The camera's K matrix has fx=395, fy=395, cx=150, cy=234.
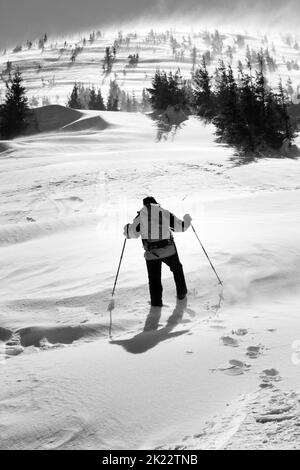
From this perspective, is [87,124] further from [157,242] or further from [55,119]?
[157,242]

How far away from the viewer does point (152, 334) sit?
16.2ft

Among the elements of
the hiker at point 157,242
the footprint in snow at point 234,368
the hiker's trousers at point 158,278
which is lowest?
the footprint in snow at point 234,368

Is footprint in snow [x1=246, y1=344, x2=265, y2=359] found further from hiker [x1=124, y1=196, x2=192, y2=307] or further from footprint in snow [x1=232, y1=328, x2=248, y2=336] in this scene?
hiker [x1=124, y1=196, x2=192, y2=307]

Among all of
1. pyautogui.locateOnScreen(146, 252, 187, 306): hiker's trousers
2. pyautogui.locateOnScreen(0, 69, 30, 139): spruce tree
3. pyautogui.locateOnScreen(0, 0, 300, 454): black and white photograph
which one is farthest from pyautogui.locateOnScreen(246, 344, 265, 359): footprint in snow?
pyautogui.locateOnScreen(0, 69, 30, 139): spruce tree

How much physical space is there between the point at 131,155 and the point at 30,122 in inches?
1072

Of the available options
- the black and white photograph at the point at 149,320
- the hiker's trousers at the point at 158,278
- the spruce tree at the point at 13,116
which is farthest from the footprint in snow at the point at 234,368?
the spruce tree at the point at 13,116

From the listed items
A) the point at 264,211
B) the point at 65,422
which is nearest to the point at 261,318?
the point at 65,422

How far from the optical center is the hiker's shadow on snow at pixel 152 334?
458cm

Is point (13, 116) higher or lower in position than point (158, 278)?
higher

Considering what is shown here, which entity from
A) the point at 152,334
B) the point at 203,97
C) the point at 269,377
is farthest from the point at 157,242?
the point at 203,97

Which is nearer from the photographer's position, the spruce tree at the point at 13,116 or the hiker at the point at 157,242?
the hiker at the point at 157,242

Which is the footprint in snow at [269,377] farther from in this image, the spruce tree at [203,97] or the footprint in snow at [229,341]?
the spruce tree at [203,97]

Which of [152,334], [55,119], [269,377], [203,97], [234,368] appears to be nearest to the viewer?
[269,377]
